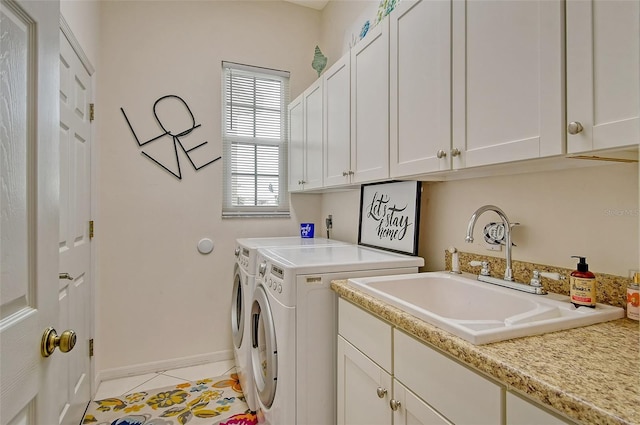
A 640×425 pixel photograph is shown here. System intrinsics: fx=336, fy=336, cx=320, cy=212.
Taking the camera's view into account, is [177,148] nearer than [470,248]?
No

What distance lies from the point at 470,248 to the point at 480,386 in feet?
2.89

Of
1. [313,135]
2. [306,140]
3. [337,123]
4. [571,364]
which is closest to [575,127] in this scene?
[571,364]

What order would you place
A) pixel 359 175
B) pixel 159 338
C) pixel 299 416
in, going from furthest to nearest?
1. pixel 159 338
2. pixel 359 175
3. pixel 299 416

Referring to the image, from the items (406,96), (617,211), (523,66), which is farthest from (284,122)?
(617,211)

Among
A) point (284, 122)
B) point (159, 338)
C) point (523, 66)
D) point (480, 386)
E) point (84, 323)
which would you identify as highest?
point (284, 122)

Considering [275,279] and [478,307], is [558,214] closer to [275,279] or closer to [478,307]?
[478,307]

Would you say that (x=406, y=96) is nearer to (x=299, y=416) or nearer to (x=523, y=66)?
(x=523, y=66)

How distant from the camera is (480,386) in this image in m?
0.75

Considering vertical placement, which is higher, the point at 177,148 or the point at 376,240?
the point at 177,148

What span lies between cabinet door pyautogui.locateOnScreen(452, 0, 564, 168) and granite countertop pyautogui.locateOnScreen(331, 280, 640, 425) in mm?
483

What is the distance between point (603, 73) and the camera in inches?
30.8

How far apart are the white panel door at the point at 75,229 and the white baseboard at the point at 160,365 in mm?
275

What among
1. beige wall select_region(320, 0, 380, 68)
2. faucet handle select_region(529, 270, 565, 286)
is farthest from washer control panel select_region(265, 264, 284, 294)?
beige wall select_region(320, 0, 380, 68)

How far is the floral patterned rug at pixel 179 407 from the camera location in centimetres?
198
